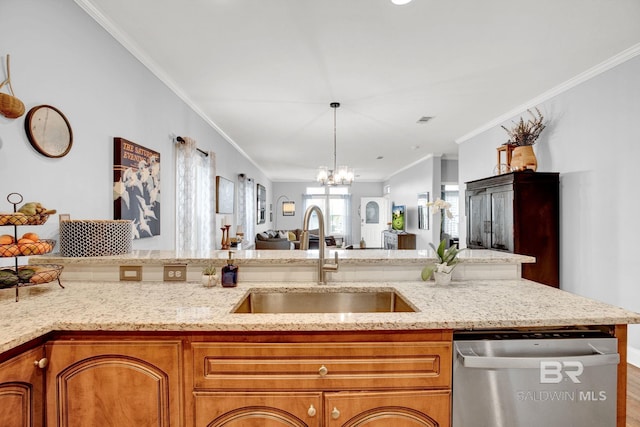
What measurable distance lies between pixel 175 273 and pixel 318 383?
Answer: 1031 millimetres

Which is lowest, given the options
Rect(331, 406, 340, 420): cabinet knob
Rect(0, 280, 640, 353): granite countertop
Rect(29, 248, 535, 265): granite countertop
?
Rect(331, 406, 340, 420): cabinet knob

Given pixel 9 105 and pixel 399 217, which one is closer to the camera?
pixel 9 105

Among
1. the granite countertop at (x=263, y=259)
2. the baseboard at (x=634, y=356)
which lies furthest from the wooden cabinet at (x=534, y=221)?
the granite countertop at (x=263, y=259)

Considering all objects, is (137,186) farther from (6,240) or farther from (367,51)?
(367,51)

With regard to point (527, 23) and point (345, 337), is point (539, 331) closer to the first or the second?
Answer: point (345, 337)

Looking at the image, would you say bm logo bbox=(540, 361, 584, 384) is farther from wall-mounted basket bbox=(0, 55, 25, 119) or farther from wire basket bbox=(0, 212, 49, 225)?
wall-mounted basket bbox=(0, 55, 25, 119)

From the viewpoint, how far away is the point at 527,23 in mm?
2213

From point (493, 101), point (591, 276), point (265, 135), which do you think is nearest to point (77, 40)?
point (265, 135)

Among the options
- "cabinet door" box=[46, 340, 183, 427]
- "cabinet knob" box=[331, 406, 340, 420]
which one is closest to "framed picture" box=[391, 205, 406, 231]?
"cabinet knob" box=[331, 406, 340, 420]

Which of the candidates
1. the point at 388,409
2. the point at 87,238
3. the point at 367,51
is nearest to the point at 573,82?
the point at 367,51

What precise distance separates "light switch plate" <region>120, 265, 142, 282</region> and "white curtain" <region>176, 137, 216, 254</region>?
5.40 feet

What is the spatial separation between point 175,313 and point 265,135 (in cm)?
441

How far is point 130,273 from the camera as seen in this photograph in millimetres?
1725

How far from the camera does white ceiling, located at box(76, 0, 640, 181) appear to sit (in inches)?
82.1
